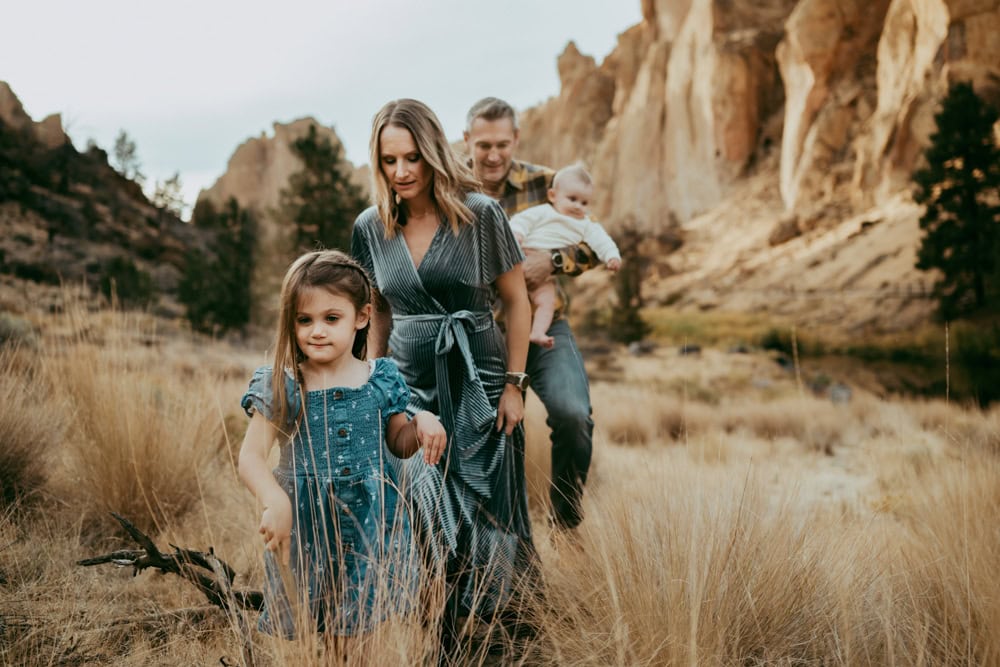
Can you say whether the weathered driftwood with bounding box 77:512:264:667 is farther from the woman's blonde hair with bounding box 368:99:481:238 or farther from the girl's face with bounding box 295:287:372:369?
the woman's blonde hair with bounding box 368:99:481:238

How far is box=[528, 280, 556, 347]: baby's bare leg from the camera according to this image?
9.61 feet

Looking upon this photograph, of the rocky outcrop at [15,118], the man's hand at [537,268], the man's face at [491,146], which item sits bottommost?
the man's hand at [537,268]

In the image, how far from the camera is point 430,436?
1.71 meters

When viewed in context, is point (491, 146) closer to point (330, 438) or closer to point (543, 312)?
point (543, 312)

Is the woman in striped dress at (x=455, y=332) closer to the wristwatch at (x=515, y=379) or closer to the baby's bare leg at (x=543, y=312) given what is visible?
the wristwatch at (x=515, y=379)

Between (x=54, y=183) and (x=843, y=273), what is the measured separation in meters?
34.8

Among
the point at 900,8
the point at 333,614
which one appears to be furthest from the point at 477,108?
the point at 900,8

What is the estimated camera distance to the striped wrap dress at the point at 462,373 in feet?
7.32

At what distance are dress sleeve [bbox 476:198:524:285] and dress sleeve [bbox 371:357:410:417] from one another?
2.09 ft

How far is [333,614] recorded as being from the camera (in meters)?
1.69

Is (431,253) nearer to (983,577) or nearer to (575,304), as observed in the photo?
(983,577)

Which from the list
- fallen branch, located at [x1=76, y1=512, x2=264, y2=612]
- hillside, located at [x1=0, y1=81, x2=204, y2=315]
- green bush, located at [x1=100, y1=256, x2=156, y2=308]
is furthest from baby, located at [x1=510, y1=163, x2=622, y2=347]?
green bush, located at [x1=100, y1=256, x2=156, y2=308]

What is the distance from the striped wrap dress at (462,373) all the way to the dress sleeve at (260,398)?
666mm

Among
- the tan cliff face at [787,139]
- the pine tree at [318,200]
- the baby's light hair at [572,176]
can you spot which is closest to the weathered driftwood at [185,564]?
the baby's light hair at [572,176]
